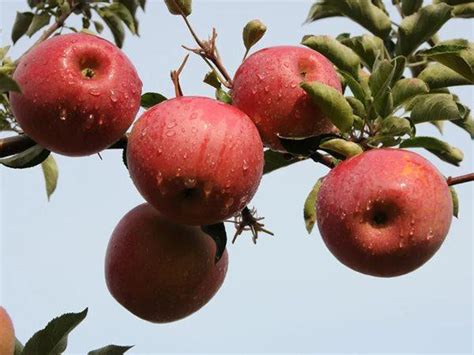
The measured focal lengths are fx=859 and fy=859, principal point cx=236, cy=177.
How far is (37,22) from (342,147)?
287cm

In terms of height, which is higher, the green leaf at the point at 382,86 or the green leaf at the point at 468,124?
the green leaf at the point at 382,86

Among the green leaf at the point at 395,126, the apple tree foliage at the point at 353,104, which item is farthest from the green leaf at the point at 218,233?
the green leaf at the point at 395,126

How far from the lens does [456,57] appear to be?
2.51 metres

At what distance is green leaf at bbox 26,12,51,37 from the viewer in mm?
4715

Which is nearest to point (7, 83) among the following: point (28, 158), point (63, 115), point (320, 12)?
point (63, 115)

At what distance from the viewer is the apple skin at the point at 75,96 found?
2152 mm

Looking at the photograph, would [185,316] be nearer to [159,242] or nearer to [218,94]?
[159,242]

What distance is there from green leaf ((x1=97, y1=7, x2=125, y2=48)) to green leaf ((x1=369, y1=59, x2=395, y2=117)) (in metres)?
2.78

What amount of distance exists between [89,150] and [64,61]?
24 cm

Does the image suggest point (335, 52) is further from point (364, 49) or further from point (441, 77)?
point (441, 77)

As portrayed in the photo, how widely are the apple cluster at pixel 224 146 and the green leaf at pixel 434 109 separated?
28 cm

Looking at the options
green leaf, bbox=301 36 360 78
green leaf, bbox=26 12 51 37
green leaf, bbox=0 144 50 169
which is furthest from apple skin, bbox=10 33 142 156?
green leaf, bbox=26 12 51 37

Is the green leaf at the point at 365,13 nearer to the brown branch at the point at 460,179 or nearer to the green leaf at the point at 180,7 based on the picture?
the green leaf at the point at 180,7

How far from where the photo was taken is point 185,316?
2.76 metres
